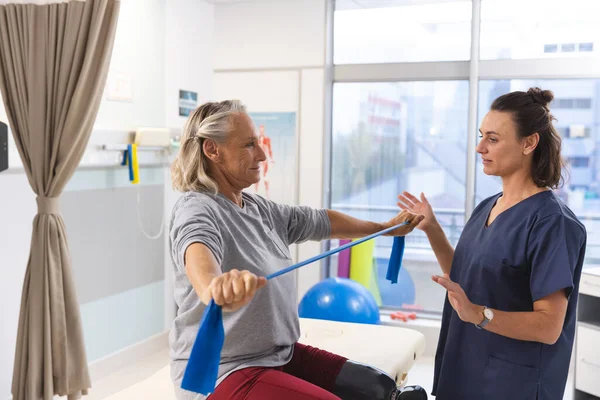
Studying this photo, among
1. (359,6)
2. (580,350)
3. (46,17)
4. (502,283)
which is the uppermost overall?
(359,6)

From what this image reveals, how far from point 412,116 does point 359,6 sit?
35.6 inches

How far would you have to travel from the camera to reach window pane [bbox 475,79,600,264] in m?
4.34

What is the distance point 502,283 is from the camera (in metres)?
1.85

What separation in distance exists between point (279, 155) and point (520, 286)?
331cm

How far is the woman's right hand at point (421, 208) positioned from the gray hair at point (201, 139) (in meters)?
0.74

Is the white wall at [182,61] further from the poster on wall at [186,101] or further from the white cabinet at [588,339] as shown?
the white cabinet at [588,339]

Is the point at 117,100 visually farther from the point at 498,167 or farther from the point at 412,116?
the point at 498,167

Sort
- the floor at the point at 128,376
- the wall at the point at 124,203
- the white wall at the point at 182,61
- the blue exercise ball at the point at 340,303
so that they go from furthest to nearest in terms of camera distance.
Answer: the white wall at the point at 182,61
the blue exercise ball at the point at 340,303
the floor at the point at 128,376
the wall at the point at 124,203

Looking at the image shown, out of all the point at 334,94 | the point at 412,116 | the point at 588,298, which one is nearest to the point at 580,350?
→ the point at 588,298

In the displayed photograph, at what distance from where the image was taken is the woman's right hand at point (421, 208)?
2258 mm

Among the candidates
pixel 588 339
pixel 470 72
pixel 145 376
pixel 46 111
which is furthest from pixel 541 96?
pixel 145 376

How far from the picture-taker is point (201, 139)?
1.89m

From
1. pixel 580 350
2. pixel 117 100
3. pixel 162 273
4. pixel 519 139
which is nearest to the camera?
pixel 519 139

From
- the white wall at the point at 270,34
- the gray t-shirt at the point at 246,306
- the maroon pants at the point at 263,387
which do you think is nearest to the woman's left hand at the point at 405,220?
the gray t-shirt at the point at 246,306
